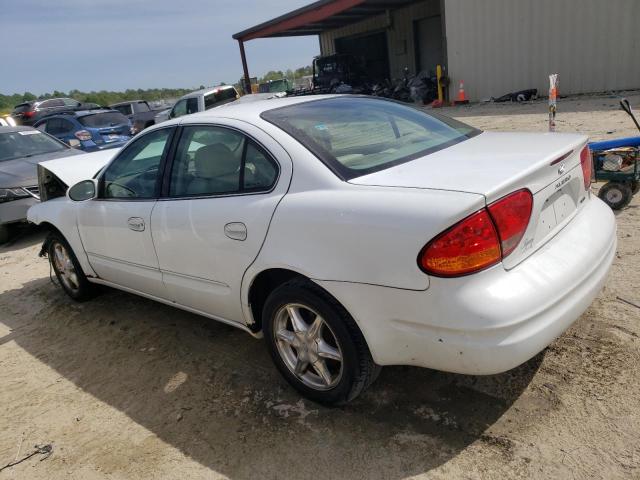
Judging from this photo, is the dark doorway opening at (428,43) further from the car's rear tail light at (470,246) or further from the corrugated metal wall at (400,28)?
the car's rear tail light at (470,246)

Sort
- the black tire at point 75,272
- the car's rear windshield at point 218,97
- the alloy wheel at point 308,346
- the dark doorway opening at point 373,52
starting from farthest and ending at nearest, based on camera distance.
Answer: the dark doorway opening at point 373,52 < the car's rear windshield at point 218,97 < the black tire at point 75,272 < the alloy wheel at point 308,346

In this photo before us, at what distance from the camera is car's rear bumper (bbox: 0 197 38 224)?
6.94 m

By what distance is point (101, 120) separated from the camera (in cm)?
1321

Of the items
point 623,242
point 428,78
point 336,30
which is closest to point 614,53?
point 428,78

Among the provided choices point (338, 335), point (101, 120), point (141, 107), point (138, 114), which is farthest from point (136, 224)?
point (141, 107)

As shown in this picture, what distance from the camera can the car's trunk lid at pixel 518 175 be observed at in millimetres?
2180

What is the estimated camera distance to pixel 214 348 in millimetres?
3572

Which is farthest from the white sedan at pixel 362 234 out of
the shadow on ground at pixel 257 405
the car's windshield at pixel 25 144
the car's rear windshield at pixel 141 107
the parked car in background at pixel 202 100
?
the car's rear windshield at pixel 141 107

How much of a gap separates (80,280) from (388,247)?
3377 mm

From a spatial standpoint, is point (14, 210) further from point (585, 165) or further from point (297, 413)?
point (585, 165)

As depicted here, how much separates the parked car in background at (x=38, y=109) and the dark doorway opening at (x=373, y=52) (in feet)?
43.4

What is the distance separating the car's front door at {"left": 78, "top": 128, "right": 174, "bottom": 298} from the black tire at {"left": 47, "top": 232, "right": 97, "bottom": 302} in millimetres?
414

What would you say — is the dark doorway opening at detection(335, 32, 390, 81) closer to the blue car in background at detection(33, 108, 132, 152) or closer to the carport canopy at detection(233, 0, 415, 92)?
the carport canopy at detection(233, 0, 415, 92)

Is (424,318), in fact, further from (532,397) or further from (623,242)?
(623,242)
